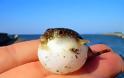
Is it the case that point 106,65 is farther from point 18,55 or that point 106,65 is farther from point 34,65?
point 18,55

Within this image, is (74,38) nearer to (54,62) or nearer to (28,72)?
(54,62)

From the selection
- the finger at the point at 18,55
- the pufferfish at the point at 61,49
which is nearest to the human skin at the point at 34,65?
the finger at the point at 18,55

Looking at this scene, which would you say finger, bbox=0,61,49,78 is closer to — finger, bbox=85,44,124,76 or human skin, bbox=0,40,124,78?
human skin, bbox=0,40,124,78

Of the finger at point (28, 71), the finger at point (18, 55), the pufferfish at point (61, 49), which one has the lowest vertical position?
the finger at point (28, 71)

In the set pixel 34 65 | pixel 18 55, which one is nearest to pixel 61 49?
pixel 34 65

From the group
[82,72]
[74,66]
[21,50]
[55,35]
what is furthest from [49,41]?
[21,50]

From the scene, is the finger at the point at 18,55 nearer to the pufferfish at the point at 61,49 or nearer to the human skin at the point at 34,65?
the human skin at the point at 34,65

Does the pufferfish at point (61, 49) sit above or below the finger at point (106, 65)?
above
